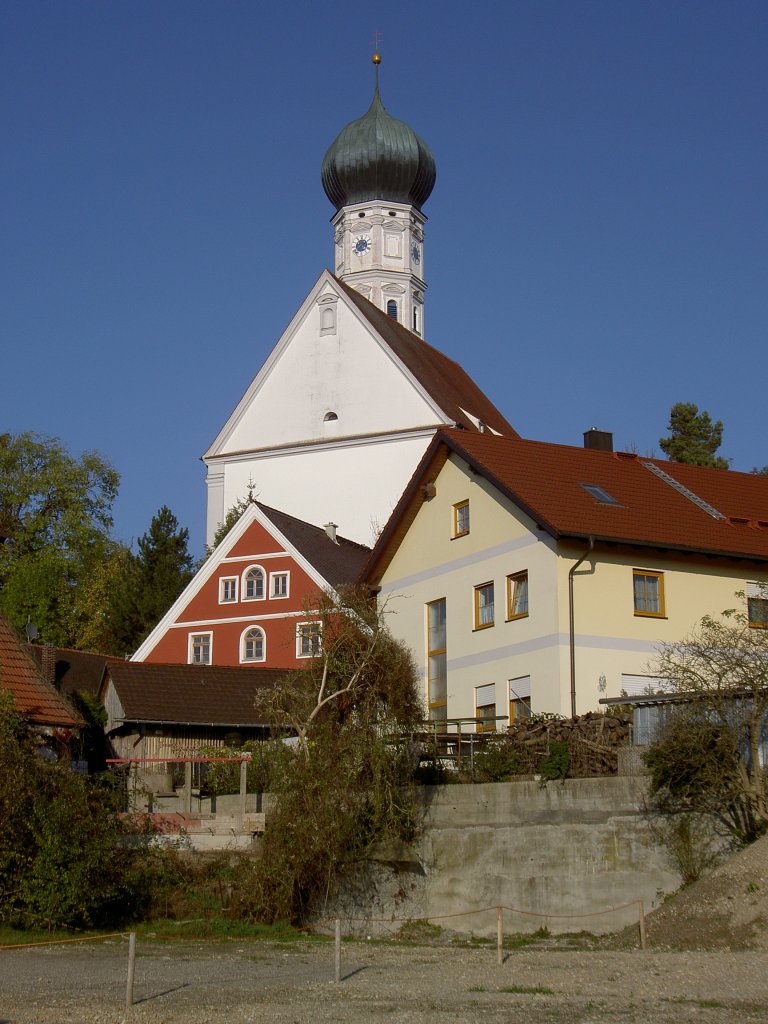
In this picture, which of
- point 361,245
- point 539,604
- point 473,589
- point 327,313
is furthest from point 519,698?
point 361,245

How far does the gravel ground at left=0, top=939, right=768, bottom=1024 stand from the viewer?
17562mm

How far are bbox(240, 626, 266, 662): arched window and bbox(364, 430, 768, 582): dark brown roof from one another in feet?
38.9

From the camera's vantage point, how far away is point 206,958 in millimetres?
23031

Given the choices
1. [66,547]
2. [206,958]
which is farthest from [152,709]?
[66,547]

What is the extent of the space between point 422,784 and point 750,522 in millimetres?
10320

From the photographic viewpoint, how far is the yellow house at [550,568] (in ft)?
101

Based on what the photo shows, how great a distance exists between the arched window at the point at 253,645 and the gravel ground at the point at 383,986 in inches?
963

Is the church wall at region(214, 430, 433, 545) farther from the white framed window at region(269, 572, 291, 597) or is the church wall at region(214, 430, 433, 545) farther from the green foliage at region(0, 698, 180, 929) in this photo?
the green foliage at region(0, 698, 180, 929)

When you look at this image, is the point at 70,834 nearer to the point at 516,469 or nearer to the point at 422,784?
the point at 422,784

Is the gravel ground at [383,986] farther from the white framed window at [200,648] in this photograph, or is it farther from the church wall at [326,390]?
the church wall at [326,390]

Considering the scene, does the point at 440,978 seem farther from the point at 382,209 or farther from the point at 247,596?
the point at 382,209

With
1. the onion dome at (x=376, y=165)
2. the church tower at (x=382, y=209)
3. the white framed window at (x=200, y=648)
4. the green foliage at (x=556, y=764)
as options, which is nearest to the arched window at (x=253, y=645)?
the white framed window at (x=200, y=648)

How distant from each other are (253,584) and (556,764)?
24.1 metres

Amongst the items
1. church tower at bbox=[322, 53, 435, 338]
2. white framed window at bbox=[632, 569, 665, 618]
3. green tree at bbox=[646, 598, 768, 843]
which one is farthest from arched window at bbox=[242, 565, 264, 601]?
church tower at bbox=[322, 53, 435, 338]
